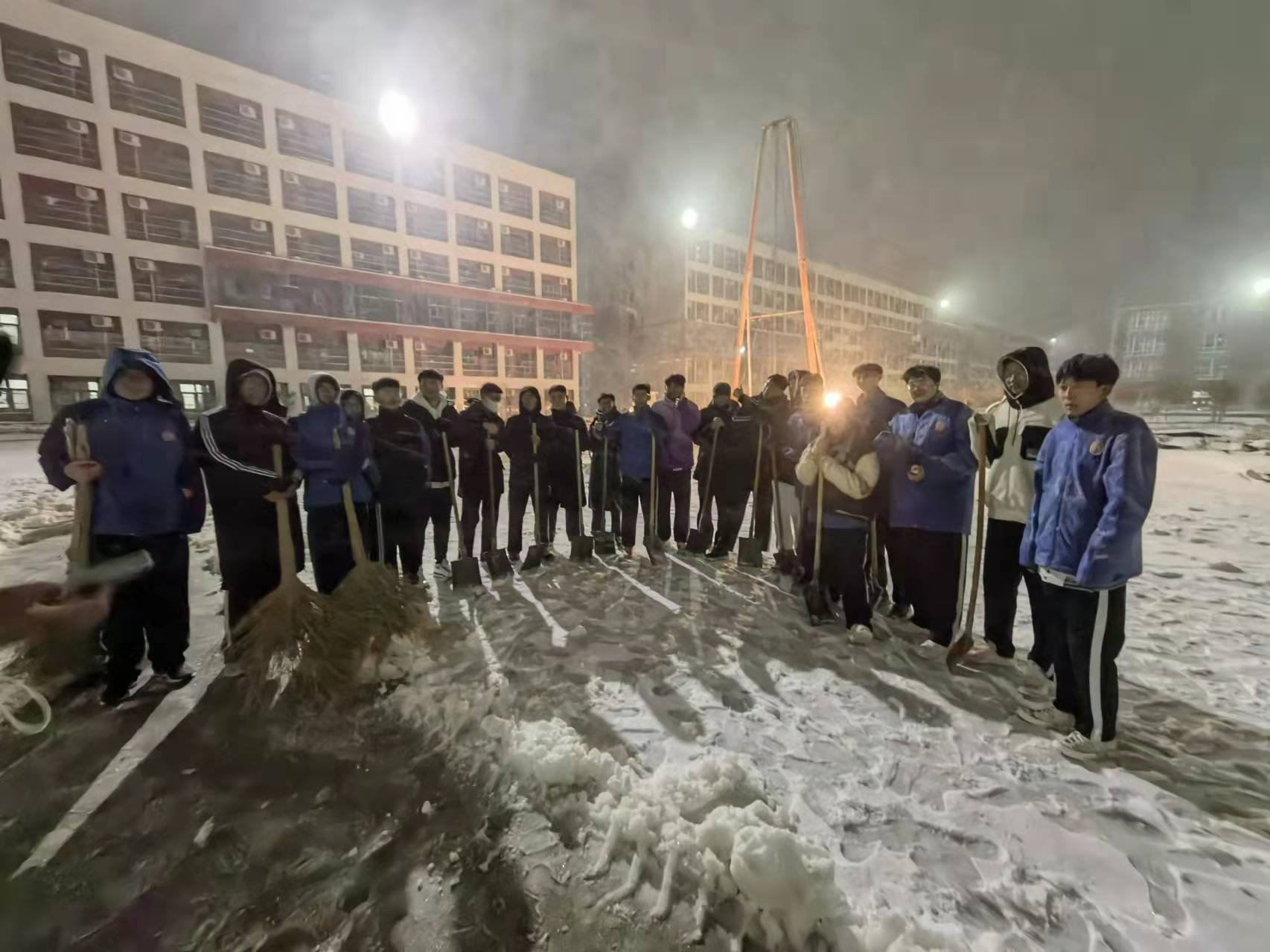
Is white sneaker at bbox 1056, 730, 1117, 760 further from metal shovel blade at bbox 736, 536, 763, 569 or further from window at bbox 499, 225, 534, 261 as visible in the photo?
window at bbox 499, 225, 534, 261

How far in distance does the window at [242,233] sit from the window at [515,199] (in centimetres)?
947

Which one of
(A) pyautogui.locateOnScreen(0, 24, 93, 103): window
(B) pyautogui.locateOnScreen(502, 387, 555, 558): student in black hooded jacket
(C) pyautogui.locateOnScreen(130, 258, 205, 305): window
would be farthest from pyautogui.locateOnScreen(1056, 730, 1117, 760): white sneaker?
(A) pyautogui.locateOnScreen(0, 24, 93, 103): window

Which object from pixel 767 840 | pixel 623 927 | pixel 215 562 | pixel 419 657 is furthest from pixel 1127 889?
pixel 215 562

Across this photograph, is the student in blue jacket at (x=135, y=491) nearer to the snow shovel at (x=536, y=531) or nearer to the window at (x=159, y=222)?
the snow shovel at (x=536, y=531)

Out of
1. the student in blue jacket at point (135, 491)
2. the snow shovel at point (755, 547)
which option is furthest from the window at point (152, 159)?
the snow shovel at point (755, 547)

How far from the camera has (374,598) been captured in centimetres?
305

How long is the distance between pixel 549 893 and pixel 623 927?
0.86 ft

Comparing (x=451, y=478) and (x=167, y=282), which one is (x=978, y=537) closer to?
(x=451, y=478)

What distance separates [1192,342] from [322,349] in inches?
1206

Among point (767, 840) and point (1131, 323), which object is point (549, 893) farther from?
point (1131, 323)

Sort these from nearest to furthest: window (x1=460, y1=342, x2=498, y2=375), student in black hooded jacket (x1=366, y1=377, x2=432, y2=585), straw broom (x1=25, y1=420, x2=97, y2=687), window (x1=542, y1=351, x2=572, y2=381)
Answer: straw broom (x1=25, y1=420, x2=97, y2=687)
student in black hooded jacket (x1=366, y1=377, x2=432, y2=585)
window (x1=460, y1=342, x2=498, y2=375)
window (x1=542, y1=351, x2=572, y2=381)

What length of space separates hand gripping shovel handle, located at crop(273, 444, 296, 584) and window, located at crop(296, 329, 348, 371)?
18.4m

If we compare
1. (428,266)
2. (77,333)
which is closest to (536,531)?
(77,333)

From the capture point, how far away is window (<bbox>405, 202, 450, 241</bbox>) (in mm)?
20281
